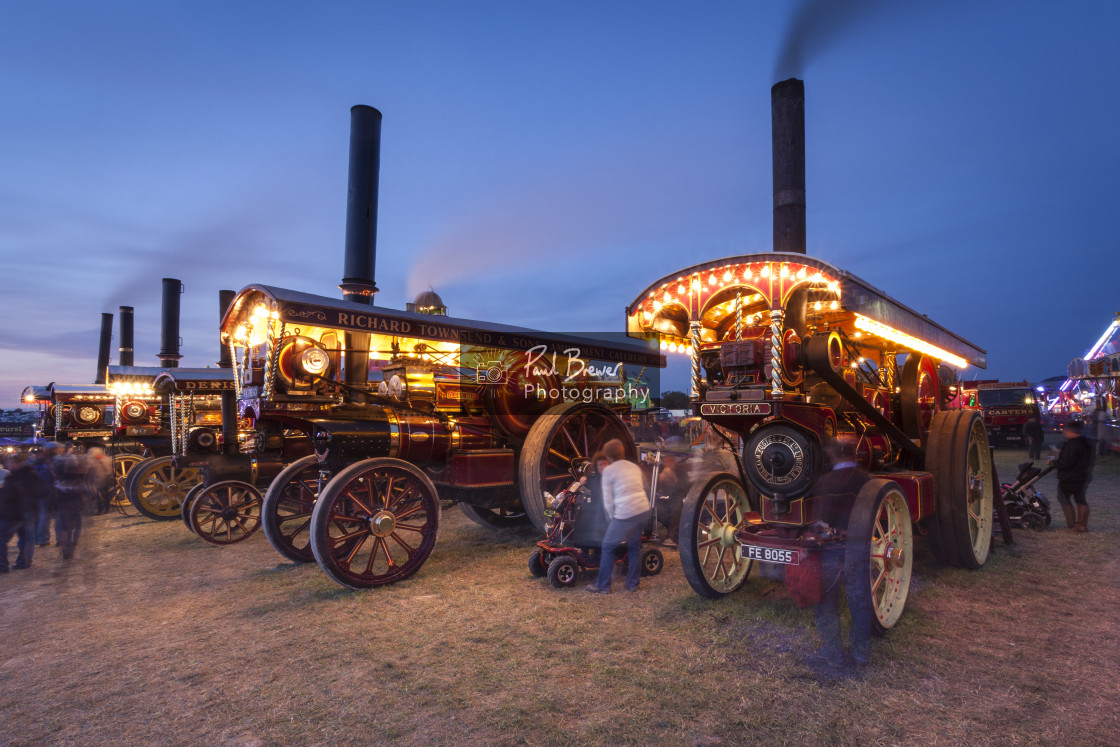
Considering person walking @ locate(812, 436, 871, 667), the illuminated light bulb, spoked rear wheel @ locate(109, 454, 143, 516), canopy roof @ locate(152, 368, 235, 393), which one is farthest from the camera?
spoked rear wheel @ locate(109, 454, 143, 516)

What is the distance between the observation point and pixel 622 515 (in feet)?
17.1

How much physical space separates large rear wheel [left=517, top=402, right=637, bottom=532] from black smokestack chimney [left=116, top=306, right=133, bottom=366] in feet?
77.0

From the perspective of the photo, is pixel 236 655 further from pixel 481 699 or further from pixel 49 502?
pixel 49 502

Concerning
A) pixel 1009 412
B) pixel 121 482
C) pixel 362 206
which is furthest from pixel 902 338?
pixel 1009 412

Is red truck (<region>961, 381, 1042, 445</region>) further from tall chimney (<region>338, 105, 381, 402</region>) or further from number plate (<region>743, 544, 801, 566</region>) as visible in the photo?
number plate (<region>743, 544, 801, 566</region>)

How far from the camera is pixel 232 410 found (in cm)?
987

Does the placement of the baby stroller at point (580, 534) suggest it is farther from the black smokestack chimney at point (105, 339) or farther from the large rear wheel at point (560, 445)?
the black smokestack chimney at point (105, 339)

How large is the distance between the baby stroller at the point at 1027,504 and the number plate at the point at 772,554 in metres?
5.16

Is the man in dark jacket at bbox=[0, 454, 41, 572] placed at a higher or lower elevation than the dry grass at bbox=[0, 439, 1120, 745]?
higher

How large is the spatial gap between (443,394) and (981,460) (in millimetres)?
A: 5732

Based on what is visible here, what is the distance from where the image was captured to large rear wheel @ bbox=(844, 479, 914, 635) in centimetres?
369

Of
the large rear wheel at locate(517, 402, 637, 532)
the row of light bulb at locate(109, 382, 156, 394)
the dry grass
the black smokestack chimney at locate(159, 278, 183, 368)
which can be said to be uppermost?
the black smokestack chimney at locate(159, 278, 183, 368)

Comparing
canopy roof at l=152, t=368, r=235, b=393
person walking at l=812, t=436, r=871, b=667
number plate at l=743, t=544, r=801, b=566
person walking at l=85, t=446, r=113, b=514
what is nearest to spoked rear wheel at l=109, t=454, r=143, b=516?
person walking at l=85, t=446, r=113, b=514

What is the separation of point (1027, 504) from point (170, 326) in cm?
2104
